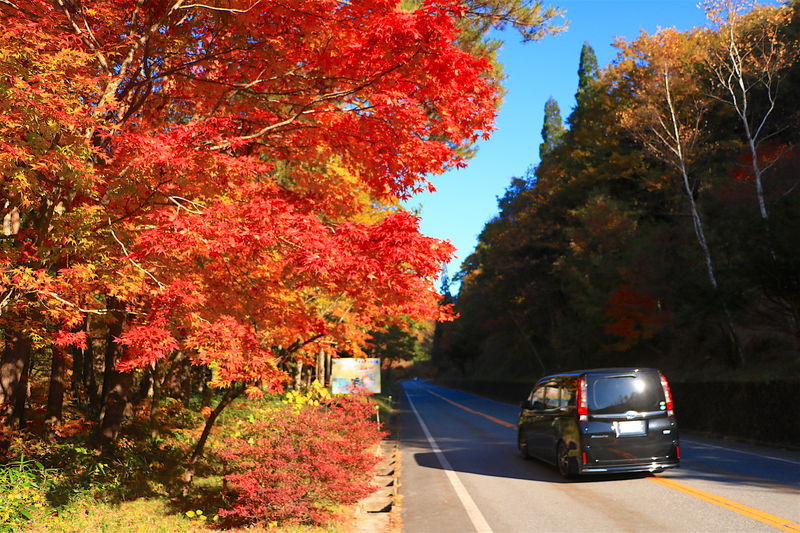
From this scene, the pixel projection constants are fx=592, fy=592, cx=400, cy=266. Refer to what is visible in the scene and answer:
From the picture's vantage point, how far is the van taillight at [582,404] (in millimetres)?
9617

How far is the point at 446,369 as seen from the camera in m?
114

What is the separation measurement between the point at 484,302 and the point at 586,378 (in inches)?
1747

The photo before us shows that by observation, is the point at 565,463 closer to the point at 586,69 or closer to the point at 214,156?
the point at 214,156

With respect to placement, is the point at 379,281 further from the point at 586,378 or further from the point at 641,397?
the point at 641,397

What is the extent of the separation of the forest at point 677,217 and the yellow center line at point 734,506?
663 cm

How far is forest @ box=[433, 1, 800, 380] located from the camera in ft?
68.7

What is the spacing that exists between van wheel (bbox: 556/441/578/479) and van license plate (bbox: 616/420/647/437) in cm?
93

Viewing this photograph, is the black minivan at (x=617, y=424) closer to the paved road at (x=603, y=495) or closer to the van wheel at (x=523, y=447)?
the paved road at (x=603, y=495)

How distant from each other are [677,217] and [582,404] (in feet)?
87.9

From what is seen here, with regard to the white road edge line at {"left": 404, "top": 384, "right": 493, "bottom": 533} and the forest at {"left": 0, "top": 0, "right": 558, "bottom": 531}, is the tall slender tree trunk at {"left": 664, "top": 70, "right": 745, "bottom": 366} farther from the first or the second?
the forest at {"left": 0, "top": 0, "right": 558, "bottom": 531}

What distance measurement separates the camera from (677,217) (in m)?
32.9

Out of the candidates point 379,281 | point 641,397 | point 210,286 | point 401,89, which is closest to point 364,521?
point 379,281

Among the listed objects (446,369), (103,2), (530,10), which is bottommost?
(446,369)

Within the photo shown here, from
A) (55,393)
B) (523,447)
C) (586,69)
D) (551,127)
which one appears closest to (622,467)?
(523,447)
